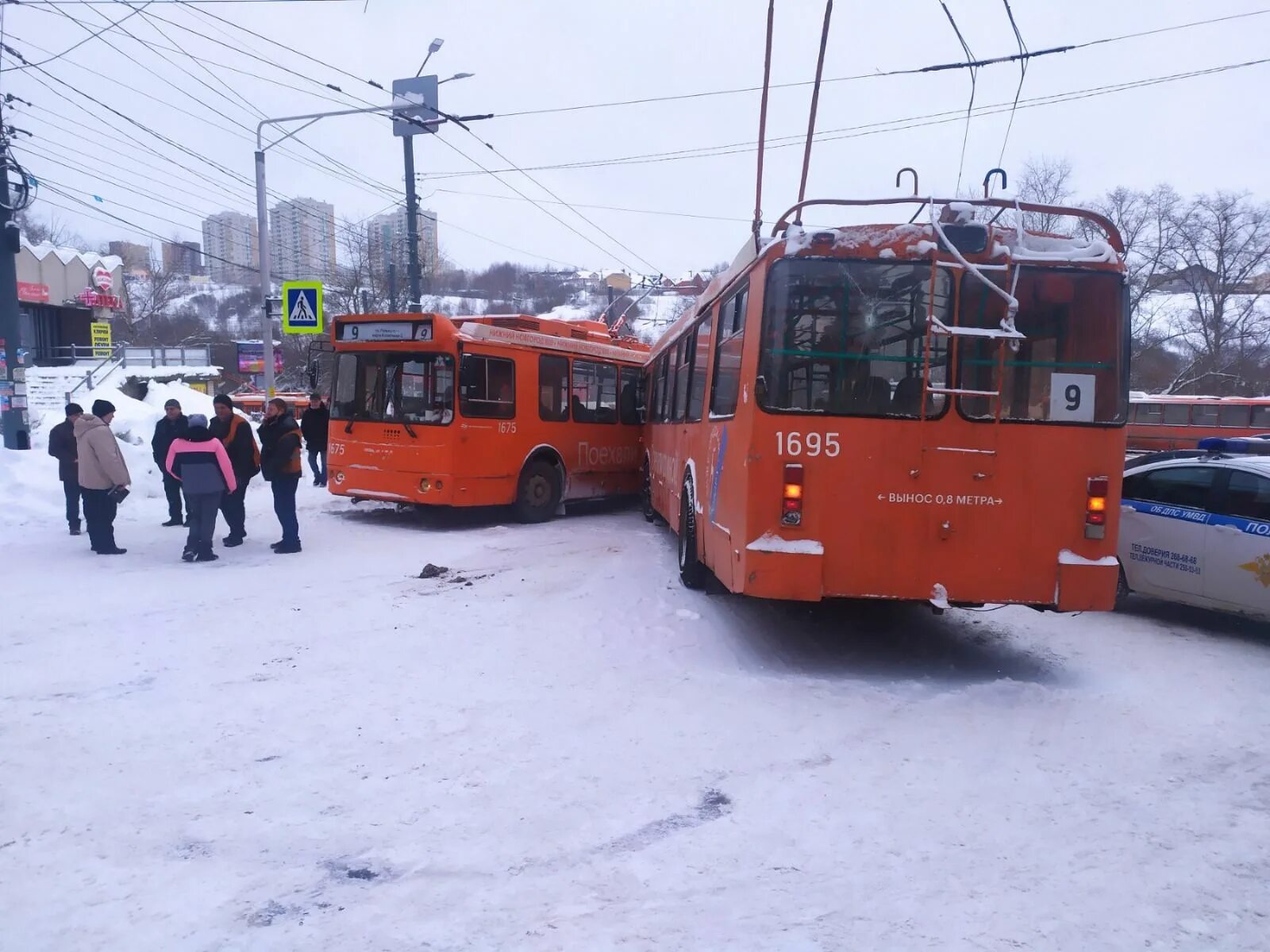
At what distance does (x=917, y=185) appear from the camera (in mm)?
6727

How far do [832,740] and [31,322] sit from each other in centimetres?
5842

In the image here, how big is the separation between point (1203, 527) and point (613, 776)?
21.1 feet

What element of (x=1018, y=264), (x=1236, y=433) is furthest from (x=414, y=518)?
(x=1236, y=433)

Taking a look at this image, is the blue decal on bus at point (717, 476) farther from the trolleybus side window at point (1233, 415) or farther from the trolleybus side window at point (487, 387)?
the trolleybus side window at point (1233, 415)

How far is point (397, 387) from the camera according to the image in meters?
12.8

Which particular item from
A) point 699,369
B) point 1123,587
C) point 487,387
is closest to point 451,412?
point 487,387

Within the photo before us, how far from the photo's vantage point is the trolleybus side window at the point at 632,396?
16.5 metres

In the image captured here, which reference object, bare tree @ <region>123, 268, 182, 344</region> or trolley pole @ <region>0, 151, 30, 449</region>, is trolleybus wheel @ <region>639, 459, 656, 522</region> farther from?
bare tree @ <region>123, 268, 182, 344</region>

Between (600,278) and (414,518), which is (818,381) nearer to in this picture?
(414,518)

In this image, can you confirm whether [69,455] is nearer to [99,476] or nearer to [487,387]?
[99,476]

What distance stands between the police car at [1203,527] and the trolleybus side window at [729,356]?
4403 millimetres

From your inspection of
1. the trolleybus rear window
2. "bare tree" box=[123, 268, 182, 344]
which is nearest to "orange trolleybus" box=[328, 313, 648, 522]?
the trolleybus rear window

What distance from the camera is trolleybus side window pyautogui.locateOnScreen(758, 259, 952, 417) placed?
6.12 m

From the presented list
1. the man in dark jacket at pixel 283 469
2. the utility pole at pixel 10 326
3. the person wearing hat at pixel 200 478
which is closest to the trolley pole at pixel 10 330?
the utility pole at pixel 10 326
